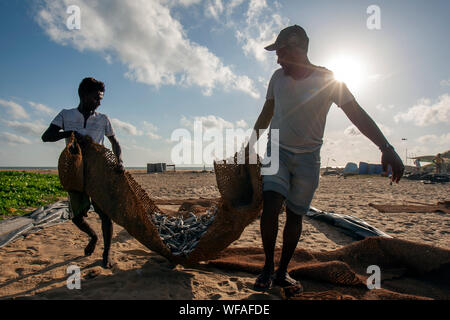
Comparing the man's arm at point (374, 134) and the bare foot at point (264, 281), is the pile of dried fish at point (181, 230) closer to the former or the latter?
the bare foot at point (264, 281)

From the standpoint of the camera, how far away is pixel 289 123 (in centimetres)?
229

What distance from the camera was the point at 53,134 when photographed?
277cm

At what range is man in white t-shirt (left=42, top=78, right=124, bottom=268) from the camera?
281cm

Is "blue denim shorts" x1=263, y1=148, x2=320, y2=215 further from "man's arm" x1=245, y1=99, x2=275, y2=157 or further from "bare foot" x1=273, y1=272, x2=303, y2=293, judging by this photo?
"bare foot" x1=273, y1=272, x2=303, y2=293

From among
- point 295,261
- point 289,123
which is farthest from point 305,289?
point 289,123

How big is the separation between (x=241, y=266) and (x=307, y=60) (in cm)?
230

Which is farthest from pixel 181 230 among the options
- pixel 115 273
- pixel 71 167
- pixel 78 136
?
pixel 78 136

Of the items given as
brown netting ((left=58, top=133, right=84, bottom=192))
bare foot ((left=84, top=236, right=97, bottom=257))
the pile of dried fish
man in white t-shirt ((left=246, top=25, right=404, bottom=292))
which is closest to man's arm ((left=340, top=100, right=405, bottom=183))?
man in white t-shirt ((left=246, top=25, right=404, bottom=292))

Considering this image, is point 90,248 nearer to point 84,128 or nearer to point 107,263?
point 107,263

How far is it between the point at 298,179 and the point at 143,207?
1.67 m

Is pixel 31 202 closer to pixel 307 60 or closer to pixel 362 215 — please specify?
pixel 307 60

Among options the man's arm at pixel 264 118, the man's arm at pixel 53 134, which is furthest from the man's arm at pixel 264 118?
the man's arm at pixel 53 134
